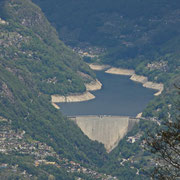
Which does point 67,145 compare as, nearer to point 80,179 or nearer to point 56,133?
point 56,133

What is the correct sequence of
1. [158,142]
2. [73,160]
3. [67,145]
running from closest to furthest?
[158,142] < [73,160] < [67,145]

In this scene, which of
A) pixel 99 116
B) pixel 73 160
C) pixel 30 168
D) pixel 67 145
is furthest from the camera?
pixel 99 116

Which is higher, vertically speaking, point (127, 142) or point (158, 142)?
point (158, 142)

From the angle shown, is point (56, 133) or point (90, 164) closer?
point (90, 164)

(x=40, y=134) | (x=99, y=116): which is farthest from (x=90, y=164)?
(x=99, y=116)

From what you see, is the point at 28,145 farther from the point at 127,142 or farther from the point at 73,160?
the point at 127,142

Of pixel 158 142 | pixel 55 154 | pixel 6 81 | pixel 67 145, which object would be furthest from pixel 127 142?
pixel 158 142
